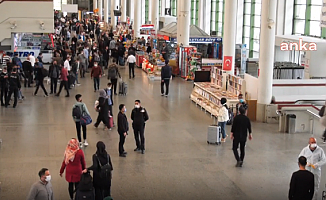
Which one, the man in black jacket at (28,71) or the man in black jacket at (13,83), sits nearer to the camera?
the man in black jacket at (13,83)

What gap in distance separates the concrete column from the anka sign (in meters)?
2.04

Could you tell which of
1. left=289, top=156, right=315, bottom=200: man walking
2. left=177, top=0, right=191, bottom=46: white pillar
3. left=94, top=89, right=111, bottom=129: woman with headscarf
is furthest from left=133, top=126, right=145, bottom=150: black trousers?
left=177, top=0, right=191, bottom=46: white pillar

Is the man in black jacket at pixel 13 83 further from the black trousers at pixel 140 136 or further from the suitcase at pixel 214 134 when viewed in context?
the suitcase at pixel 214 134

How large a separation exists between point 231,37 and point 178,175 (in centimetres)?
1083

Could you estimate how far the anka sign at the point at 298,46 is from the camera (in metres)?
21.3

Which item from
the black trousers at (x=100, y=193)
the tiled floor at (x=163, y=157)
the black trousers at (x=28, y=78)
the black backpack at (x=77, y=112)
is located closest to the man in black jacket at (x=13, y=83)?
the tiled floor at (x=163, y=157)

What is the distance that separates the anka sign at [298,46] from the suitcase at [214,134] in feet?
20.9

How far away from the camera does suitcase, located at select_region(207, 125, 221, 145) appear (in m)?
16.2

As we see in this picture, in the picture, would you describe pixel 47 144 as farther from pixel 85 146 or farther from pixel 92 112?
pixel 92 112

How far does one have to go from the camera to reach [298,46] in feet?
70.7

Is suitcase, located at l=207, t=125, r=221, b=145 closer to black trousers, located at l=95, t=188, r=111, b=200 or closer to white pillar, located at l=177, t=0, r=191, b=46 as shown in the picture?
black trousers, located at l=95, t=188, r=111, b=200

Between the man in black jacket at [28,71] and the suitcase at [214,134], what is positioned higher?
the man in black jacket at [28,71]

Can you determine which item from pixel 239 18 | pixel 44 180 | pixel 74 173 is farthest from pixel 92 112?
pixel 239 18

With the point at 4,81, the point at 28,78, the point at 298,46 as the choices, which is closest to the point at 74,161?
the point at 4,81
